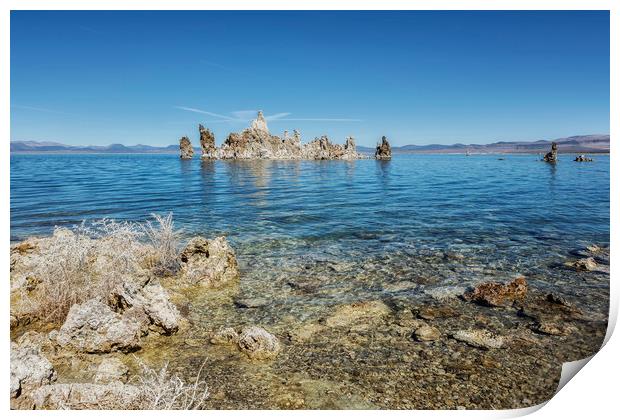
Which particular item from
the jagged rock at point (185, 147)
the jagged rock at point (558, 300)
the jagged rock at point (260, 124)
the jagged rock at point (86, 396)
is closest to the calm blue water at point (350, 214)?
the jagged rock at point (558, 300)

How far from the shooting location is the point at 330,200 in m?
25.5

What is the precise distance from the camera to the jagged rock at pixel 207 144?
405ft

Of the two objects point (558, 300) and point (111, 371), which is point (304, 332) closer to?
point (111, 371)

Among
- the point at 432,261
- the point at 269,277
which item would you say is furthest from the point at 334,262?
the point at 432,261

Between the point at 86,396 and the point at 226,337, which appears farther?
the point at 226,337

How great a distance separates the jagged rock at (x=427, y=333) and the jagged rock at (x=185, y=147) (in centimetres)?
13065

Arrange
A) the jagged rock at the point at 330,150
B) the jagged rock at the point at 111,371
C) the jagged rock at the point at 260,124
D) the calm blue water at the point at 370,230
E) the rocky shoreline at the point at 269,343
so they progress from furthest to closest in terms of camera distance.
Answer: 1. the jagged rock at the point at 260,124
2. the jagged rock at the point at 330,150
3. the calm blue water at the point at 370,230
4. the jagged rock at the point at 111,371
5. the rocky shoreline at the point at 269,343

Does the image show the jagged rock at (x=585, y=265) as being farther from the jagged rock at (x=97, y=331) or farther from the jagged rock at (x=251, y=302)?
the jagged rock at (x=97, y=331)

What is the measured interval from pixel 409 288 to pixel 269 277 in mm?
3509

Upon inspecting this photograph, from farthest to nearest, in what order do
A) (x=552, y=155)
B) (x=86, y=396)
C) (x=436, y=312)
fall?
(x=552, y=155) < (x=436, y=312) < (x=86, y=396)

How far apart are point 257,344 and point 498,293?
537 centimetres

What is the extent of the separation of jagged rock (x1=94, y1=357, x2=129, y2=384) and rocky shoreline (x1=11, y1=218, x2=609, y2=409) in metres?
0.02

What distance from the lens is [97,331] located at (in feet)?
20.1

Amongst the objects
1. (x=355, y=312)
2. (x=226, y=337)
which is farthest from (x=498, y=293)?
(x=226, y=337)
